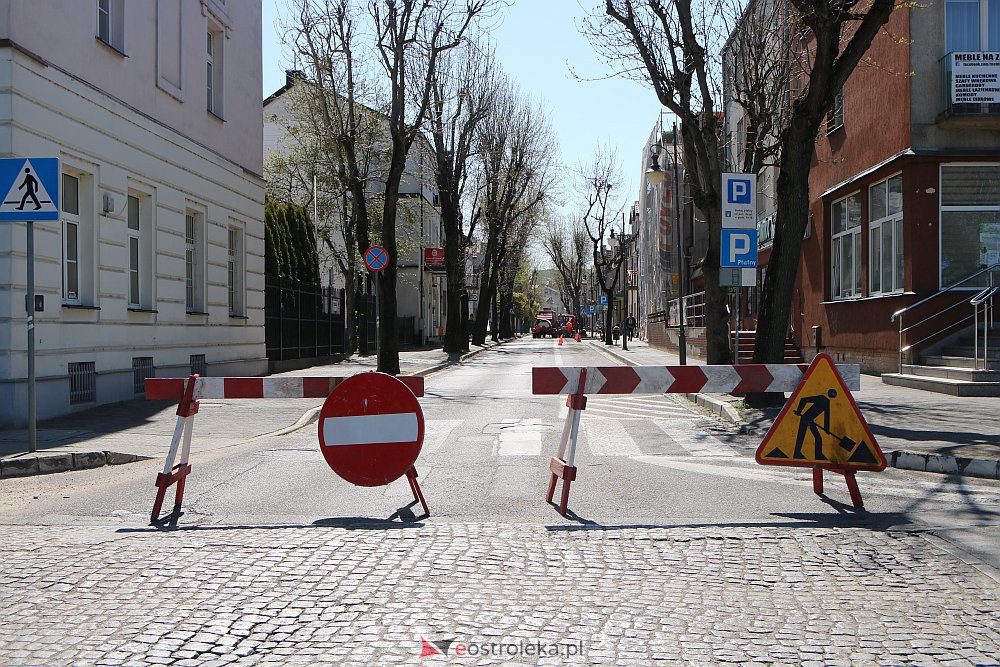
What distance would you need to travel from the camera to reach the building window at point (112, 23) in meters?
14.7

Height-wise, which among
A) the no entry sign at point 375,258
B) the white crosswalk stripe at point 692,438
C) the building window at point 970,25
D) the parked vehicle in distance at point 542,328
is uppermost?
the building window at point 970,25

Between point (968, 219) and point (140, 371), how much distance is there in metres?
15.9

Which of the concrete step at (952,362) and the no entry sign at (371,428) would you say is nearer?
the no entry sign at (371,428)

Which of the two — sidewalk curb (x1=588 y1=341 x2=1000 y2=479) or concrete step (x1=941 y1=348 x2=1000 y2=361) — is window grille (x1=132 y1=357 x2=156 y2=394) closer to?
sidewalk curb (x1=588 y1=341 x2=1000 y2=479)

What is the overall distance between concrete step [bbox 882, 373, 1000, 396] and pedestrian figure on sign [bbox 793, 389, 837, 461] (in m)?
9.14

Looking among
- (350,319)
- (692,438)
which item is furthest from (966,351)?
(350,319)

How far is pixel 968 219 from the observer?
17.8 m

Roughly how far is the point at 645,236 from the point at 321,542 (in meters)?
67.9

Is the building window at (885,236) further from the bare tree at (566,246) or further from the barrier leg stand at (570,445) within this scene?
the bare tree at (566,246)

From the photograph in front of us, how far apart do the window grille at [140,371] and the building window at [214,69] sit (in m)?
6.77

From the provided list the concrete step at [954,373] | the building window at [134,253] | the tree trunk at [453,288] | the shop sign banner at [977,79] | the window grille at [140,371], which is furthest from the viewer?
the tree trunk at [453,288]

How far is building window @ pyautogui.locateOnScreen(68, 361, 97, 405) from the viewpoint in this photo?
43.9 ft

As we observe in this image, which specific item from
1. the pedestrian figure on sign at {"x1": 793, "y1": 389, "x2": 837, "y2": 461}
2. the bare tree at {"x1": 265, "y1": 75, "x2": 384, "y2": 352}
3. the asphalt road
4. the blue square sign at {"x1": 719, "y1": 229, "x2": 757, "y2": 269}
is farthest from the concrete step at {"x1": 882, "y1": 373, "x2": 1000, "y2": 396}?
the bare tree at {"x1": 265, "y1": 75, "x2": 384, "y2": 352}

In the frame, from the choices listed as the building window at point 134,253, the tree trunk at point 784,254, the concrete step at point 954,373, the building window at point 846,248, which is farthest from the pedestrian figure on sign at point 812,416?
the building window at point 846,248
